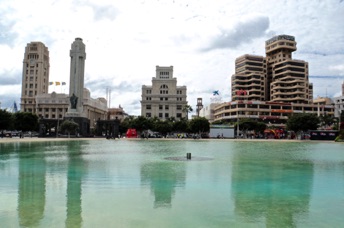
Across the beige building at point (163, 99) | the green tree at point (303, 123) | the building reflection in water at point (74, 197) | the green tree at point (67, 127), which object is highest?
the beige building at point (163, 99)

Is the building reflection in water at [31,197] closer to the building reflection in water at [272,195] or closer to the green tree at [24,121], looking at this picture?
the building reflection in water at [272,195]

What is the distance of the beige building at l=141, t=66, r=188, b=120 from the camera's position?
190m

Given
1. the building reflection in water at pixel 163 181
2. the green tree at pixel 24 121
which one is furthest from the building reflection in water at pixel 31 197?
the green tree at pixel 24 121

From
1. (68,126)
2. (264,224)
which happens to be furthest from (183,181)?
(68,126)

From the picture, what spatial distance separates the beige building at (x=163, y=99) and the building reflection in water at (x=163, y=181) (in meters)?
165

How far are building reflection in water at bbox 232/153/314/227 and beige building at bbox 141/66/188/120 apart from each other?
6541 inches

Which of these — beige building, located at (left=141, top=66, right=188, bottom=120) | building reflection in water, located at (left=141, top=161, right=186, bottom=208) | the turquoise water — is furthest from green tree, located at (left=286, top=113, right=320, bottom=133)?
building reflection in water, located at (left=141, top=161, right=186, bottom=208)

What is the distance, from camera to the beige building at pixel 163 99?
625 feet

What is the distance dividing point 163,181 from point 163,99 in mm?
172246

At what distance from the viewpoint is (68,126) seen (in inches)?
4186

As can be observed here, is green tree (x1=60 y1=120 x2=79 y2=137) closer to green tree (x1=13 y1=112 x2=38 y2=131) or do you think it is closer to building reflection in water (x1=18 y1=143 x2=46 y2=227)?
green tree (x1=13 y1=112 x2=38 y2=131)

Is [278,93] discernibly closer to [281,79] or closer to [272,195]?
[281,79]

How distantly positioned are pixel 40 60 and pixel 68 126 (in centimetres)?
10263

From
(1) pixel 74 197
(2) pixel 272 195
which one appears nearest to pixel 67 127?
(1) pixel 74 197
